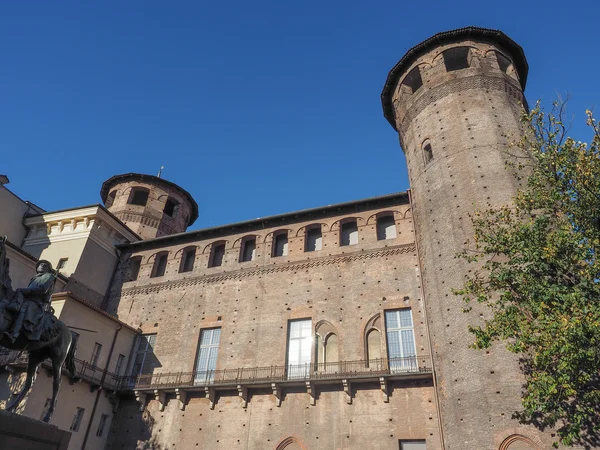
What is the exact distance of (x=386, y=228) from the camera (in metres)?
18.5

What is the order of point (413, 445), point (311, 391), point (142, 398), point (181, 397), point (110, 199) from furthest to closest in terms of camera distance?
point (110, 199)
point (142, 398)
point (181, 397)
point (311, 391)
point (413, 445)

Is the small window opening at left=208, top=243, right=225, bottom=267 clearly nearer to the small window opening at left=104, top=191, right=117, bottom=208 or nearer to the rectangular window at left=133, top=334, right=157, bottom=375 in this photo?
the rectangular window at left=133, top=334, right=157, bottom=375

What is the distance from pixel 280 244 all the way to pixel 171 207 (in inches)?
516

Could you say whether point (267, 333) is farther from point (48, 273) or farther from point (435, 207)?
point (48, 273)

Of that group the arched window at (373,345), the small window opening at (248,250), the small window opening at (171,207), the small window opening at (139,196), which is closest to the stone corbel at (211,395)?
the arched window at (373,345)

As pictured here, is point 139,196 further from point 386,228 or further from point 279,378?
point 279,378

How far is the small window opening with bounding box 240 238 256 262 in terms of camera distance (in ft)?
66.9

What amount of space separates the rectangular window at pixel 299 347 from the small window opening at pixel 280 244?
363 centimetres

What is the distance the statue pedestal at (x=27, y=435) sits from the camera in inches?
268

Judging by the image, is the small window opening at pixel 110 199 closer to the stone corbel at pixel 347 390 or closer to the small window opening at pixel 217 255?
the small window opening at pixel 217 255

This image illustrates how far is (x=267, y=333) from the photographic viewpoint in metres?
17.3

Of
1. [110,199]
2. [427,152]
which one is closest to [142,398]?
[427,152]

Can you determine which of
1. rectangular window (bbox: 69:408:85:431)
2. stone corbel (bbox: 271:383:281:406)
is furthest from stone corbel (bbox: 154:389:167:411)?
stone corbel (bbox: 271:383:281:406)

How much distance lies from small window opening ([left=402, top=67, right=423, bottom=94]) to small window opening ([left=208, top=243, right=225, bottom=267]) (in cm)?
1160
